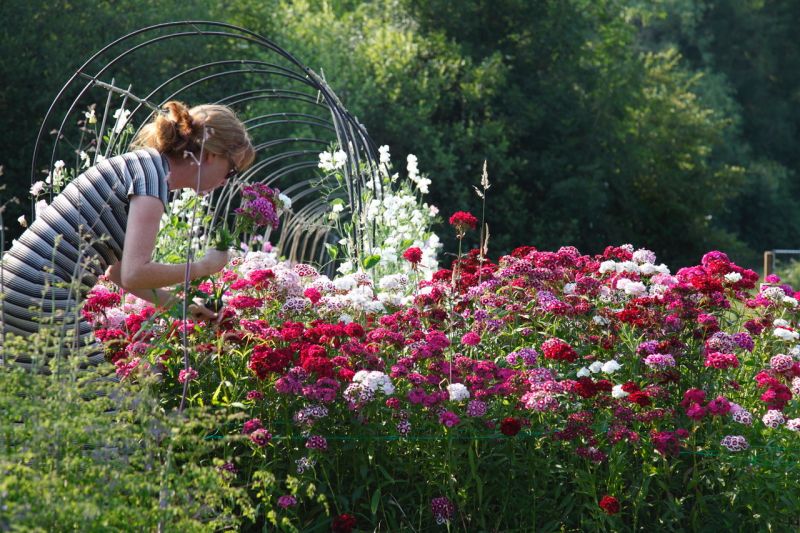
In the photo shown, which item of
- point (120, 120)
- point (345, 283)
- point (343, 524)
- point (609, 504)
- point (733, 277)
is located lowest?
point (343, 524)

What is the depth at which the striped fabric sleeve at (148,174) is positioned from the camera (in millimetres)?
2521

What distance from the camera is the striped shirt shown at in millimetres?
2607

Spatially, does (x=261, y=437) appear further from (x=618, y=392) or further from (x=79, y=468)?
(x=618, y=392)

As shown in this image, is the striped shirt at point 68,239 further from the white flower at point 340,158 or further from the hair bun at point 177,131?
the white flower at point 340,158

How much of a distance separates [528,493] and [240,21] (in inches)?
594

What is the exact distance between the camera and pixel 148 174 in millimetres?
2551

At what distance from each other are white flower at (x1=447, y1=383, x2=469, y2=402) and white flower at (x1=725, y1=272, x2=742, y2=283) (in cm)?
140

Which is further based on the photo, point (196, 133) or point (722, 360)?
point (722, 360)

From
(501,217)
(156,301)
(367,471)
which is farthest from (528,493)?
(501,217)

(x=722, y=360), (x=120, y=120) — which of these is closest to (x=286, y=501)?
(x=722, y=360)

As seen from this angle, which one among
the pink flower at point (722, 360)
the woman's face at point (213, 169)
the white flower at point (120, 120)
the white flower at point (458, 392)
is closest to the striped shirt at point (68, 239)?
the woman's face at point (213, 169)

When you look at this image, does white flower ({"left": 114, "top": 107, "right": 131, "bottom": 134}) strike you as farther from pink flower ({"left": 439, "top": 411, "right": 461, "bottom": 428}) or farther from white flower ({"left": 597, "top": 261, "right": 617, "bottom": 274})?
pink flower ({"left": 439, "top": 411, "right": 461, "bottom": 428})

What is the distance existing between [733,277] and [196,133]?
7.39ft

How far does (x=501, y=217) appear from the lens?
1708 centimetres
